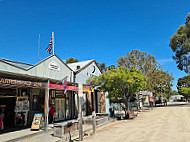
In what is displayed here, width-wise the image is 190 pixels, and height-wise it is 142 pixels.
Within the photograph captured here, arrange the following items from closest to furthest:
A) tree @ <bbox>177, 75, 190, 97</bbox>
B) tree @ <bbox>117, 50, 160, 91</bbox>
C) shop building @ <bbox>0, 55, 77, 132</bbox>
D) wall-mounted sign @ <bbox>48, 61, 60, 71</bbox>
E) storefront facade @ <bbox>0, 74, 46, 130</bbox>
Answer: shop building @ <bbox>0, 55, 77, 132</bbox> → storefront facade @ <bbox>0, 74, 46, 130</bbox> → wall-mounted sign @ <bbox>48, 61, 60, 71</bbox> → tree @ <bbox>117, 50, 160, 91</bbox> → tree @ <bbox>177, 75, 190, 97</bbox>

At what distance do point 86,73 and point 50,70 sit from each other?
246 inches

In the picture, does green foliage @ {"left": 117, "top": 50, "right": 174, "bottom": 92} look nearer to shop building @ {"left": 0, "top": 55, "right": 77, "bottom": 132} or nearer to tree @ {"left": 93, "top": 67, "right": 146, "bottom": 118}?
tree @ {"left": 93, "top": 67, "right": 146, "bottom": 118}

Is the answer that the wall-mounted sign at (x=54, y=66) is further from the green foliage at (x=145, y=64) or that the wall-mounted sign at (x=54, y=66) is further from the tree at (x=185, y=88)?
the tree at (x=185, y=88)

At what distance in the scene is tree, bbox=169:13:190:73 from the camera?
34941 millimetres

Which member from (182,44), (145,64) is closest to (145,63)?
(145,64)

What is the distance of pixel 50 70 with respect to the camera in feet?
49.6

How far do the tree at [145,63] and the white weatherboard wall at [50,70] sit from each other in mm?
17986

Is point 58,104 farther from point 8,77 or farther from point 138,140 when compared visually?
point 138,140

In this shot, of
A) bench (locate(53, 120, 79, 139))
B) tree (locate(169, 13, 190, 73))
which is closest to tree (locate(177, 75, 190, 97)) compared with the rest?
tree (locate(169, 13, 190, 73))

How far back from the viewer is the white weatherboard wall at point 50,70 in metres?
13.7

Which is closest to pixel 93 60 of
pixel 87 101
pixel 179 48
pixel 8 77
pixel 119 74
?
pixel 87 101

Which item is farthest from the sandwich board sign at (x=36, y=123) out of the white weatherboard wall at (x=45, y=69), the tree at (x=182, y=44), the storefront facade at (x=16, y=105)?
the tree at (x=182, y=44)

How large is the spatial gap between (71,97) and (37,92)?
4354mm

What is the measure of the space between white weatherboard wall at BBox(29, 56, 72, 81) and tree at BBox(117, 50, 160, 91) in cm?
1799
